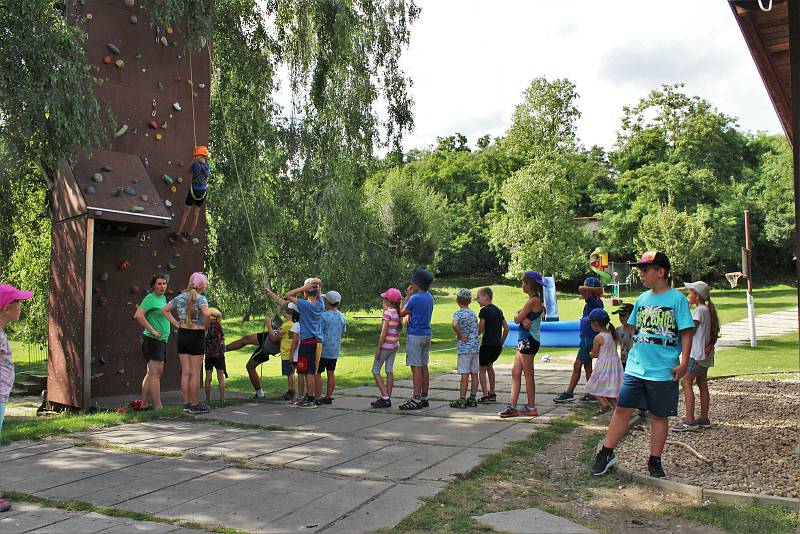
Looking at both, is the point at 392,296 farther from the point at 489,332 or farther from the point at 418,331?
the point at 489,332

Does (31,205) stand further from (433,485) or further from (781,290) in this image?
(781,290)

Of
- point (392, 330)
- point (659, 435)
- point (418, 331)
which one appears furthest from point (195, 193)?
point (659, 435)

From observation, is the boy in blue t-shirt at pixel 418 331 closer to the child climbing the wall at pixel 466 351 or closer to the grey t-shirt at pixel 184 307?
the child climbing the wall at pixel 466 351

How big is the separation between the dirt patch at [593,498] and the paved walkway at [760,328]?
554 inches

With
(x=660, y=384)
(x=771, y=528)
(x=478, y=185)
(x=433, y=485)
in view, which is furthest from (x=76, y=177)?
(x=478, y=185)

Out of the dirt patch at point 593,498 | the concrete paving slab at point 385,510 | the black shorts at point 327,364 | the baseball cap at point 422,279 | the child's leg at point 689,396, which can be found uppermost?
the baseball cap at point 422,279

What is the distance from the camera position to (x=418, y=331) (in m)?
8.77

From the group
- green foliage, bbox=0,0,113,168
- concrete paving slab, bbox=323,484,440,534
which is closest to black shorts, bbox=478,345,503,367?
concrete paving slab, bbox=323,484,440,534

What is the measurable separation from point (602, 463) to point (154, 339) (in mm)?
5687

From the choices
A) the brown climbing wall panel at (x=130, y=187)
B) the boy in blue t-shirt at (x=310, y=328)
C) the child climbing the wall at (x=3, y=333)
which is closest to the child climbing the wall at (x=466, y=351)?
the boy in blue t-shirt at (x=310, y=328)

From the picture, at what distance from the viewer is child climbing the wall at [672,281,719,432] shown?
7059mm

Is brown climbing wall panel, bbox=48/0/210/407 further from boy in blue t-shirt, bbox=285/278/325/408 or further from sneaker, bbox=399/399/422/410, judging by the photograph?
sneaker, bbox=399/399/422/410

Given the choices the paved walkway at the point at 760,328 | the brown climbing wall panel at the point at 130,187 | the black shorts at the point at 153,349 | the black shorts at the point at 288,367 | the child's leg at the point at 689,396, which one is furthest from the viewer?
the paved walkway at the point at 760,328

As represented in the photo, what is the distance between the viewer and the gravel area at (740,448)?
5.12 m
